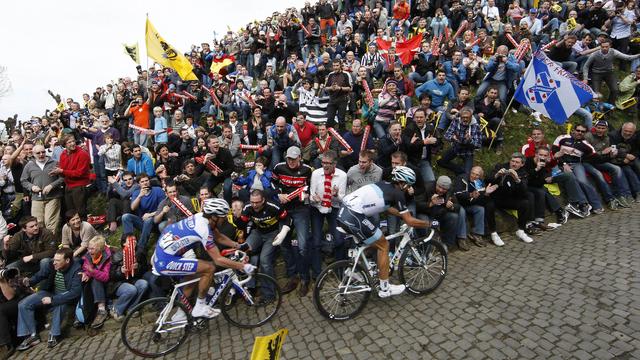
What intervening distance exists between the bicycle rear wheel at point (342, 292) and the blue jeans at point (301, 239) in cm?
119

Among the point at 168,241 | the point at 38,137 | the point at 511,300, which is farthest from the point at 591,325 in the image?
the point at 38,137

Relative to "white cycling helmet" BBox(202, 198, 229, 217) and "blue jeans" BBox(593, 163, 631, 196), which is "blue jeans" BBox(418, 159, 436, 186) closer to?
"blue jeans" BBox(593, 163, 631, 196)

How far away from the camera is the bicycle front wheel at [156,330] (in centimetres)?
541

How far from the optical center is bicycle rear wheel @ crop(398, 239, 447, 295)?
19.4 ft

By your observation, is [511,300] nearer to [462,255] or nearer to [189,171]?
[462,255]

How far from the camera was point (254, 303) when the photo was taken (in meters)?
6.05

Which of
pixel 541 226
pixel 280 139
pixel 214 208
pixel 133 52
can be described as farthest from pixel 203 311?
pixel 133 52

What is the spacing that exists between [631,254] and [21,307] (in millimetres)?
11672

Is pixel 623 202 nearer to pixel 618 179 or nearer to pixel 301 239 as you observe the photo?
pixel 618 179

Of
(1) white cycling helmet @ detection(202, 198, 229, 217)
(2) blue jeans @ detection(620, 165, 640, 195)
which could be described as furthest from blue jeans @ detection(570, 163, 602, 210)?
(1) white cycling helmet @ detection(202, 198, 229, 217)

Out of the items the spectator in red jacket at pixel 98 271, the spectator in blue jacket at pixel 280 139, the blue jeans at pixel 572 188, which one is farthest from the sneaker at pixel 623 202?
the spectator in red jacket at pixel 98 271

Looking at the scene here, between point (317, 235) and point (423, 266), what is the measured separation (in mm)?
2101

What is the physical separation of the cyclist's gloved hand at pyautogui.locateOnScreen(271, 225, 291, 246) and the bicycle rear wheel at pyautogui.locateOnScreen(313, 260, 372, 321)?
4.18 feet

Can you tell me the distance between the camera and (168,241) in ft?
17.3
